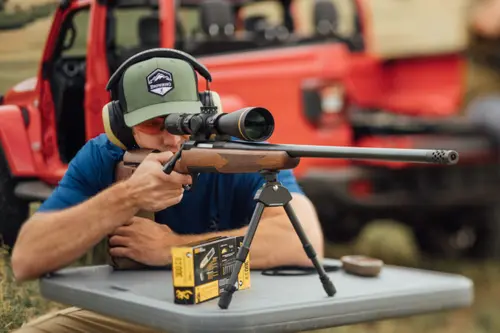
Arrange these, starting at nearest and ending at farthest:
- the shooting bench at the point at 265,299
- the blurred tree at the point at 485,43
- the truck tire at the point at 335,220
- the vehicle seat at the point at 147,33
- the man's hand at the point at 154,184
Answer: the shooting bench at the point at 265,299, the man's hand at the point at 154,184, the vehicle seat at the point at 147,33, the truck tire at the point at 335,220, the blurred tree at the point at 485,43

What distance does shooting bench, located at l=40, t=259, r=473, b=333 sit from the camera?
6.72 feet

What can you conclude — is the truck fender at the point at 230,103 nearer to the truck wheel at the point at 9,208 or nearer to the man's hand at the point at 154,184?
the truck wheel at the point at 9,208

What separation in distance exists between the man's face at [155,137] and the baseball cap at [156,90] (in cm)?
3

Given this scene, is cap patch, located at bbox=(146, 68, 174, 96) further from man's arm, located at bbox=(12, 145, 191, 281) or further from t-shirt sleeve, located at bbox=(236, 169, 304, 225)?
t-shirt sleeve, located at bbox=(236, 169, 304, 225)

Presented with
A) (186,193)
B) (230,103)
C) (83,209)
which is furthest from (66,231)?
(230,103)

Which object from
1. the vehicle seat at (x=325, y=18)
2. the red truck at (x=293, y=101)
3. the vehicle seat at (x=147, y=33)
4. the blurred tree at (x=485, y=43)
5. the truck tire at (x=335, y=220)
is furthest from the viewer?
the blurred tree at (x=485, y=43)

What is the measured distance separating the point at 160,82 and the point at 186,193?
0.28m

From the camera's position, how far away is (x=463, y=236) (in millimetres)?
6789

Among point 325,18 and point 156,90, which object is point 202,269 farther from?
point 325,18

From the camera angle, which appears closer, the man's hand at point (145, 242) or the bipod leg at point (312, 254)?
the bipod leg at point (312, 254)

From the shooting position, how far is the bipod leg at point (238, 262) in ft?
6.82

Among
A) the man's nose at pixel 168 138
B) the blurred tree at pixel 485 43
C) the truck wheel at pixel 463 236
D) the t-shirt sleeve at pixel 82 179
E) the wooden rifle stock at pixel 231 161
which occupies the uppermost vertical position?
the man's nose at pixel 168 138

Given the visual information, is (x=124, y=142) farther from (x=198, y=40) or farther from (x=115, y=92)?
(x=198, y=40)

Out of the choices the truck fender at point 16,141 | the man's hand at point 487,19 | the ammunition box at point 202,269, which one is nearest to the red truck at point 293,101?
the truck fender at point 16,141
